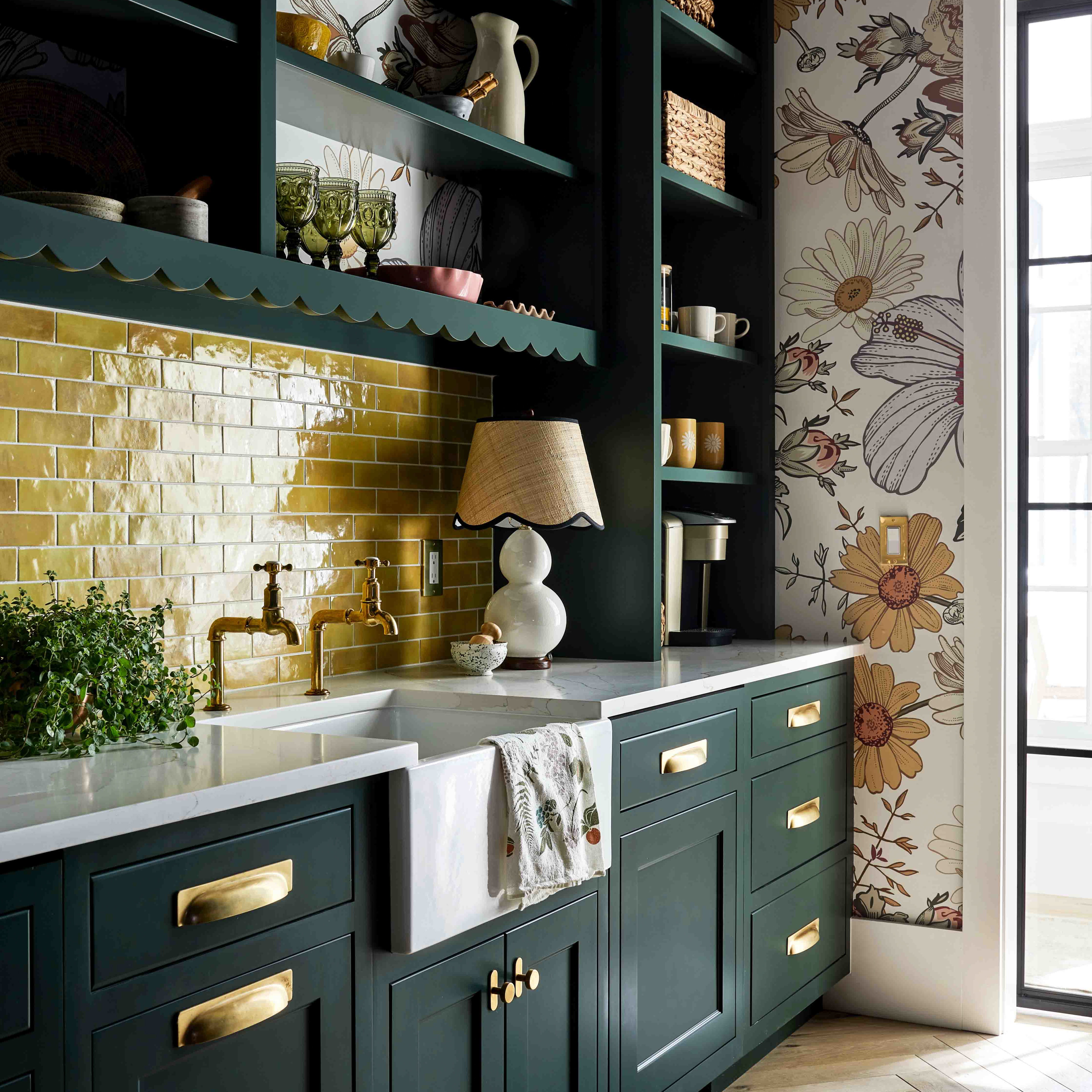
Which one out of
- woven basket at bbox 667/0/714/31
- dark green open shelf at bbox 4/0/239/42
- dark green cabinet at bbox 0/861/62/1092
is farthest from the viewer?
woven basket at bbox 667/0/714/31

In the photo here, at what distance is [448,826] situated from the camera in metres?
1.64

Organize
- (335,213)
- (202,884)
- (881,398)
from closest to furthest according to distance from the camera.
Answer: (202,884) → (335,213) → (881,398)

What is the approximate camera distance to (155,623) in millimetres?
1630

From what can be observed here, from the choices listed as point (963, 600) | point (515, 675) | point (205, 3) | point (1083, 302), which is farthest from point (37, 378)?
point (1083, 302)

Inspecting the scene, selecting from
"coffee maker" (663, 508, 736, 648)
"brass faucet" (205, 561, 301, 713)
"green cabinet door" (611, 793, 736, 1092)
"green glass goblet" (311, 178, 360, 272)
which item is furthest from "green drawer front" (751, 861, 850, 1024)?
"green glass goblet" (311, 178, 360, 272)

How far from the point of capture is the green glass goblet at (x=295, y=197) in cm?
198

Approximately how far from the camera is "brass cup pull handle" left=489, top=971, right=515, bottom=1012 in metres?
1.76

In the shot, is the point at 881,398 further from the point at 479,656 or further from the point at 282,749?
the point at 282,749

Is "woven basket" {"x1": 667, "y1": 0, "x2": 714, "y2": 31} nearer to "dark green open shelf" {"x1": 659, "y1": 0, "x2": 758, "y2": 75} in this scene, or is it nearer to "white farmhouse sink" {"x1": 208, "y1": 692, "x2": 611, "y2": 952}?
"dark green open shelf" {"x1": 659, "y1": 0, "x2": 758, "y2": 75}

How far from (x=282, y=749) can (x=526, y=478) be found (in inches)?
41.6

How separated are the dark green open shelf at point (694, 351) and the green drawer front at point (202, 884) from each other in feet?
5.22

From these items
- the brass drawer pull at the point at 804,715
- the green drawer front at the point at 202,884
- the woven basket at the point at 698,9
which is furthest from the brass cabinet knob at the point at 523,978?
the woven basket at the point at 698,9

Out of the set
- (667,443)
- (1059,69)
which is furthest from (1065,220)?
(667,443)

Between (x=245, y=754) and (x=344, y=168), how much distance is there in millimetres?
1361
